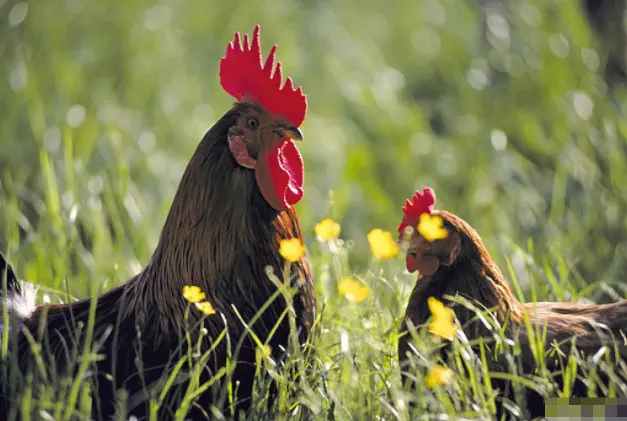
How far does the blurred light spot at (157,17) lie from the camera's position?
8711 millimetres

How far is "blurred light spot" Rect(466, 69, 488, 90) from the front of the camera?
762 centimetres

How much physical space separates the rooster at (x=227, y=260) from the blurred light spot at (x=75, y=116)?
3.55 meters

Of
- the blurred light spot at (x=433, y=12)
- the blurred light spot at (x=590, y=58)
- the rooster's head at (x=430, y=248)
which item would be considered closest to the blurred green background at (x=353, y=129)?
the blurred light spot at (x=590, y=58)

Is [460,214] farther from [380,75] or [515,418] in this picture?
[515,418]

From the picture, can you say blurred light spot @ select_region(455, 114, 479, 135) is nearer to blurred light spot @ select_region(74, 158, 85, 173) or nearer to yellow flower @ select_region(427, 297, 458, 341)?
blurred light spot @ select_region(74, 158, 85, 173)

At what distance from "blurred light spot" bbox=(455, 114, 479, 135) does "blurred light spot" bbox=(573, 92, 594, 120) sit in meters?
0.83

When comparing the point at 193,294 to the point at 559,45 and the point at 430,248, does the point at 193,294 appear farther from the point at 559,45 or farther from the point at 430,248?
the point at 559,45

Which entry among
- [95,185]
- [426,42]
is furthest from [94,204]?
[426,42]

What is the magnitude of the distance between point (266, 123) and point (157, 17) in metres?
5.75

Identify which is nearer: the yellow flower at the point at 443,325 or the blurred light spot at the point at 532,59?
the yellow flower at the point at 443,325

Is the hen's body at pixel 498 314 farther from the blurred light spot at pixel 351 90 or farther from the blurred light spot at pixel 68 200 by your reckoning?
the blurred light spot at pixel 351 90

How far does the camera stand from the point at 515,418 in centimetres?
342

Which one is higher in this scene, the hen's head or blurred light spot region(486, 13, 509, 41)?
blurred light spot region(486, 13, 509, 41)

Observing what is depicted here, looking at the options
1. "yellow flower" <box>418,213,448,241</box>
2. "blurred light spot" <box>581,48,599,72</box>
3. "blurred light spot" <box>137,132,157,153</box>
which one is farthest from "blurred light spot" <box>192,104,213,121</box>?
"yellow flower" <box>418,213,448,241</box>
